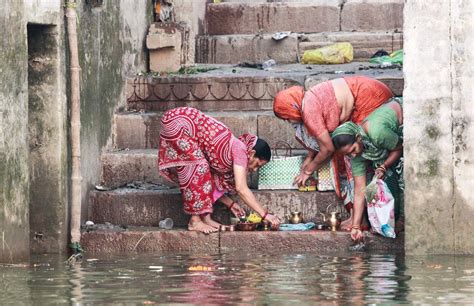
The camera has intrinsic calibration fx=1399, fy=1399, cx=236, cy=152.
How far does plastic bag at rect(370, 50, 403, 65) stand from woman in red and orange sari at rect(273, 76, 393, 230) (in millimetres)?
2184

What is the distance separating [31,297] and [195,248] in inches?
117

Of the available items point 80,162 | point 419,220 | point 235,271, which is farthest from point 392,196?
point 80,162

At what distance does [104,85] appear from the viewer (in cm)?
1320

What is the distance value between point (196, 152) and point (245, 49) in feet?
12.7

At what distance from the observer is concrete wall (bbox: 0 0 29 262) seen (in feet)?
35.9

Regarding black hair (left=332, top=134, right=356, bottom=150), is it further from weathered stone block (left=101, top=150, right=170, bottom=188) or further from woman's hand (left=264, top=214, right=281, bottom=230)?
weathered stone block (left=101, top=150, right=170, bottom=188)

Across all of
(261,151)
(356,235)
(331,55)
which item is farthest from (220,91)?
(356,235)

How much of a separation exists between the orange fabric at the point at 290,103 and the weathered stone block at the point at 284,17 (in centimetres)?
414

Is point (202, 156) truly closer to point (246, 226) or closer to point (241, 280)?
point (246, 226)

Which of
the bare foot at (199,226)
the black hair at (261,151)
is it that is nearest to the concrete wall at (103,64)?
the bare foot at (199,226)

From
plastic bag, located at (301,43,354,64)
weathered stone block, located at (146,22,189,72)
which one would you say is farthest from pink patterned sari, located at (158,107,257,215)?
plastic bag, located at (301,43,354,64)

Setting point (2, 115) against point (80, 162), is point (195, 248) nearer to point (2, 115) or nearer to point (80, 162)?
point (80, 162)

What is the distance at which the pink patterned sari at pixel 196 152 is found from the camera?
1198 centimetres

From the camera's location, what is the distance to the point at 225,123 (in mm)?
13344
